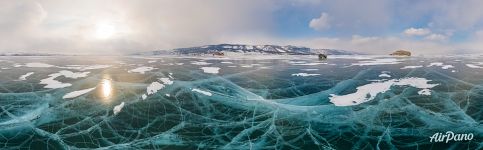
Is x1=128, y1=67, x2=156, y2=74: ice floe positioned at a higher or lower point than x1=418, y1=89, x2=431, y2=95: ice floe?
higher

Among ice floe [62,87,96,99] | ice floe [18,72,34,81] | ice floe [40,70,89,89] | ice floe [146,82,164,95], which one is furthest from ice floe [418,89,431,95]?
ice floe [18,72,34,81]

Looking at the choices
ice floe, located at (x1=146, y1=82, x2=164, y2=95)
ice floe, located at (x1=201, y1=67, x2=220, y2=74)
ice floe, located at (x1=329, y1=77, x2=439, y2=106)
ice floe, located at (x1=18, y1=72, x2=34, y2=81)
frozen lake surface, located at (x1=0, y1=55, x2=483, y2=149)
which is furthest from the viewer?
ice floe, located at (x1=201, y1=67, x2=220, y2=74)

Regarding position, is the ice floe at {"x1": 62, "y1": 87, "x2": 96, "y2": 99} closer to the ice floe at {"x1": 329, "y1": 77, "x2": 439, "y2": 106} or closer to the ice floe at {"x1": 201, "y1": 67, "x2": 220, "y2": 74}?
the ice floe at {"x1": 201, "y1": 67, "x2": 220, "y2": 74}

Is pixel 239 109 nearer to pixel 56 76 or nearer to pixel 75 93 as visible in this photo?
pixel 75 93

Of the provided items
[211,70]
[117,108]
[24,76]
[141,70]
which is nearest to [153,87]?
[117,108]

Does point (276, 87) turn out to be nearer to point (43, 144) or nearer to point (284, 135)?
point (284, 135)

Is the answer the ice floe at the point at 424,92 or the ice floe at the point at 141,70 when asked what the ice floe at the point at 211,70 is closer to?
the ice floe at the point at 141,70

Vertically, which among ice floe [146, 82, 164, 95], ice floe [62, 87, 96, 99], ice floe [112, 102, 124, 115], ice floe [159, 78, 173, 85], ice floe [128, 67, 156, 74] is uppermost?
ice floe [128, 67, 156, 74]

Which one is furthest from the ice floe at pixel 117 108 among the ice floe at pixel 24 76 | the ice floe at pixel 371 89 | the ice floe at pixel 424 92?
the ice floe at pixel 424 92
